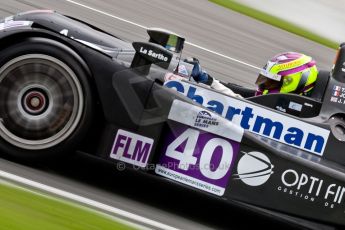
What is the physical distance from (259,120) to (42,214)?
2224 mm

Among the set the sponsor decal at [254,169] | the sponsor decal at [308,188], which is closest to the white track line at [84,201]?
the sponsor decal at [254,169]

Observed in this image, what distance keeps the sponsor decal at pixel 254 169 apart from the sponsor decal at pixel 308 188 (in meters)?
0.14

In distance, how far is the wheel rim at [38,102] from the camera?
555 centimetres

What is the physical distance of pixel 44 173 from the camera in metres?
5.57

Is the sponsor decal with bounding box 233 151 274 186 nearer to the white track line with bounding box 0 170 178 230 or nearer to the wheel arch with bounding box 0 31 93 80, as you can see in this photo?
the white track line with bounding box 0 170 178 230

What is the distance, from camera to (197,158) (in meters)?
5.73

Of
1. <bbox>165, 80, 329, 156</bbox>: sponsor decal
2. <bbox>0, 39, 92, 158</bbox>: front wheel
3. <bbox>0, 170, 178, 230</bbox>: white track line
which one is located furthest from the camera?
<bbox>165, 80, 329, 156</bbox>: sponsor decal

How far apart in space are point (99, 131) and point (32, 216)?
125cm

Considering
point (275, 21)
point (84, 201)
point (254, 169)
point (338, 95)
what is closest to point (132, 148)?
point (84, 201)

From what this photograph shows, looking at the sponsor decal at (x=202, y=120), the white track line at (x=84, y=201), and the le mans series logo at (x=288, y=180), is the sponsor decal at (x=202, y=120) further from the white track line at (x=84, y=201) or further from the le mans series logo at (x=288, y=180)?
the white track line at (x=84, y=201)

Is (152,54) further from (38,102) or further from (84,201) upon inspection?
(84,201)

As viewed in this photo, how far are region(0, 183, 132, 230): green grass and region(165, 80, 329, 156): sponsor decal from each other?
1538 millimetres

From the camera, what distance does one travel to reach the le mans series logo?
5.73 m

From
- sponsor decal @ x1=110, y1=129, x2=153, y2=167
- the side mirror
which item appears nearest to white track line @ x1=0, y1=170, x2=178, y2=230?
sponsor decal @ x1=110, y1=129, x2=153, y2=167
